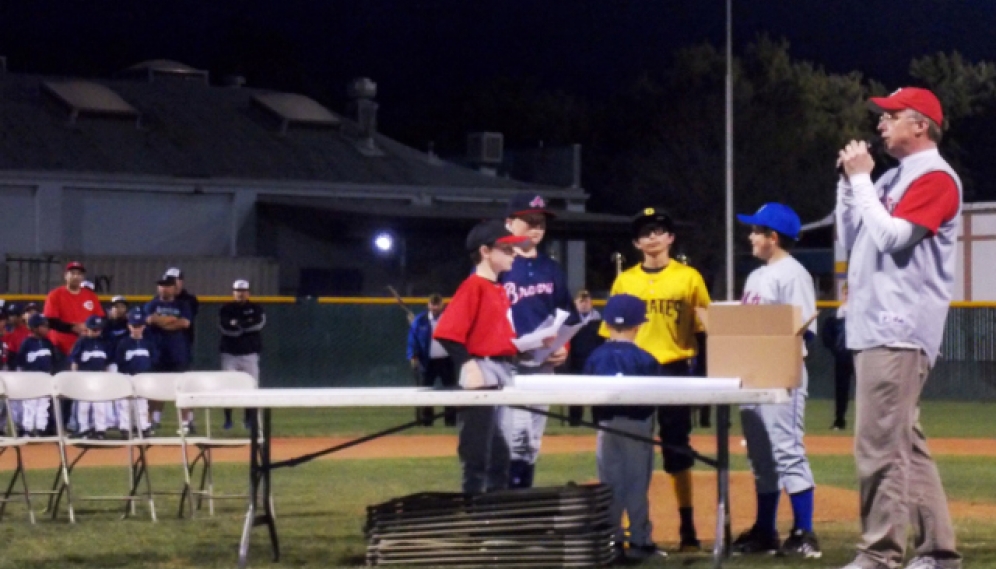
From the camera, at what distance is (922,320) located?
22.2 ft

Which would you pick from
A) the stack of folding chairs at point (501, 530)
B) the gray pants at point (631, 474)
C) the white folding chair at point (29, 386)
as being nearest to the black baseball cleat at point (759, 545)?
the gray pants at point (631, 474)

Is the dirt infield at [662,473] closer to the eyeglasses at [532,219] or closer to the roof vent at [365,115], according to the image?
the eyeglasses at [532,219]

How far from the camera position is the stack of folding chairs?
308 inches

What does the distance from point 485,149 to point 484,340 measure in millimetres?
38499

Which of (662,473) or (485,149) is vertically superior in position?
(485,149)

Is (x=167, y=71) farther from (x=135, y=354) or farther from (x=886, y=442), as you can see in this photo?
(x=886, y=442)

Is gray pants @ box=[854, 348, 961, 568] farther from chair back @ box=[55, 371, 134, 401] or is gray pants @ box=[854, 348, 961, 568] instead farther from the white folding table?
chair back @ box=[55, 371, 134, 401]

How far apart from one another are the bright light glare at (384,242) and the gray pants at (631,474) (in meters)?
30.6

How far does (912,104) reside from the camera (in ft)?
22.8

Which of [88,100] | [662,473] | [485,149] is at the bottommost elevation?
[662,473]

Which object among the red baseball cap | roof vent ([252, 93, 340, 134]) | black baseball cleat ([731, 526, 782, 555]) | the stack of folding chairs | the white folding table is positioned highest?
roof vent ([252, 93, 340, 134])

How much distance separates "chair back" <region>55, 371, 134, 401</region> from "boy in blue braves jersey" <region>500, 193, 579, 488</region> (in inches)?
138

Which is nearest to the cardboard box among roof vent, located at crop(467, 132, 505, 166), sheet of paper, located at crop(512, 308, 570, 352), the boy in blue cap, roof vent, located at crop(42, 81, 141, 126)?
the boy in blue cap

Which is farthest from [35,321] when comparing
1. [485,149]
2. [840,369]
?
[485,149]
